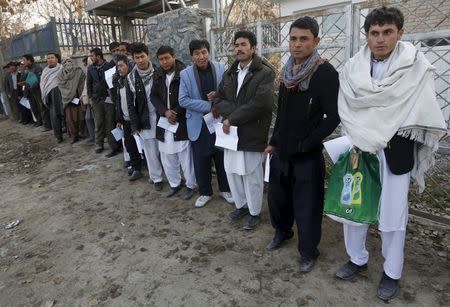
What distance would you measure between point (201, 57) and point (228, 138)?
0.94 m

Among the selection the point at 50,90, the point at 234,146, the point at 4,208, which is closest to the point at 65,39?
the point at 50,90

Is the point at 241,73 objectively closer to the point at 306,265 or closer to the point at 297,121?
the point at 297,121

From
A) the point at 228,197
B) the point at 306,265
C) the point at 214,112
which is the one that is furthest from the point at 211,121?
the point at 306,265

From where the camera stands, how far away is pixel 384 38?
2.10 metres

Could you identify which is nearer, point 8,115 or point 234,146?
point 234,146

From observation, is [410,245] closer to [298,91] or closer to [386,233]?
[386,233]

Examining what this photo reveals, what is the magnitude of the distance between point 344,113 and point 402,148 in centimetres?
41

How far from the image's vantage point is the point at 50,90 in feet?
24.5

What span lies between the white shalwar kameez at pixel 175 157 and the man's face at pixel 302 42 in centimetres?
181

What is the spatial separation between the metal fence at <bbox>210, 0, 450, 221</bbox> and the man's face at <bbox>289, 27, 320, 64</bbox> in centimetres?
99

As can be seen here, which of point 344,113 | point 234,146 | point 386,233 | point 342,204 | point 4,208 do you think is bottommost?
point 4,208

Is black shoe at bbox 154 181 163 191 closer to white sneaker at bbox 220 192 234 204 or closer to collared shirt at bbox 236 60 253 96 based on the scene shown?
white sneaker at bbox 220 192 234 204

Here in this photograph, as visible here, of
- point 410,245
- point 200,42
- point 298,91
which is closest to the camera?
point 298,91

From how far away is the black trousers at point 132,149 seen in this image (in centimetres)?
505
